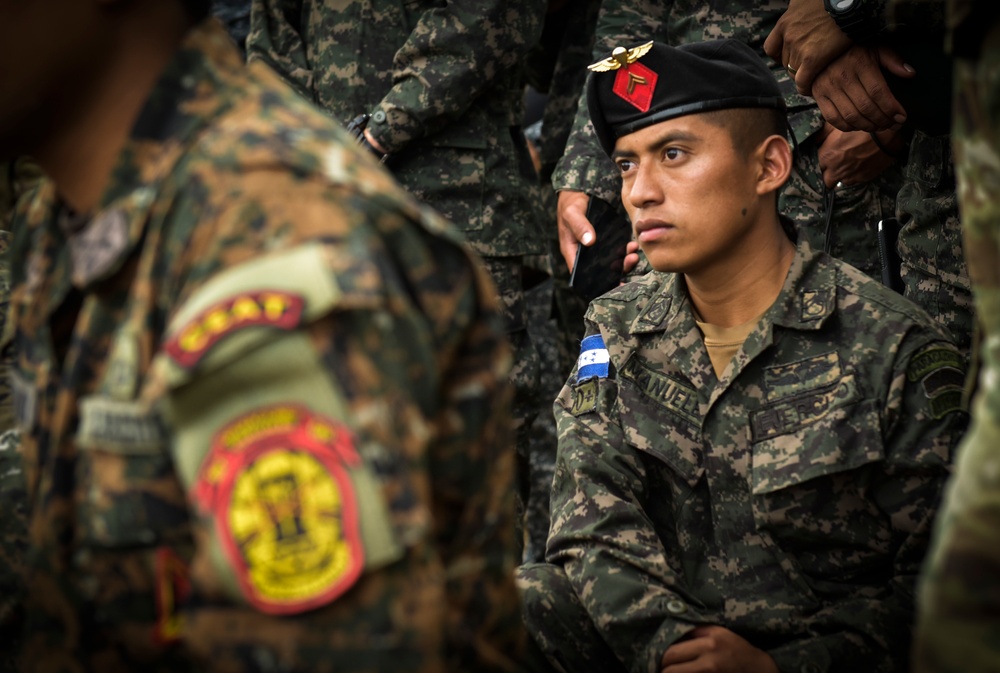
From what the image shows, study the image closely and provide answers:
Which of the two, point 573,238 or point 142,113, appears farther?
point 573,238

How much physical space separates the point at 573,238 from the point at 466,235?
1.21 ft

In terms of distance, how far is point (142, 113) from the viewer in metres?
1.34

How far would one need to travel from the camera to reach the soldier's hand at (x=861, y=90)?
2.71 meters

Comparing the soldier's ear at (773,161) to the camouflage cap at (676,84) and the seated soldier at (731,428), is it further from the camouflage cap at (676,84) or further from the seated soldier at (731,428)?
the camouflage cap at (676,84)

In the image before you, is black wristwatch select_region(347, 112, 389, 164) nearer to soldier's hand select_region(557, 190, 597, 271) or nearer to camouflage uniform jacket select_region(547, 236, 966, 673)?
soldier's hand select_region(557, 190, 597, 271)

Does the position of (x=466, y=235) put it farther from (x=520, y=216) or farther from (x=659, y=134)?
(x=659, y=134)

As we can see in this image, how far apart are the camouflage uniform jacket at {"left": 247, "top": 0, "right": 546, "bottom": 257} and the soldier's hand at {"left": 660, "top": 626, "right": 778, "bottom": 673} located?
1.59m

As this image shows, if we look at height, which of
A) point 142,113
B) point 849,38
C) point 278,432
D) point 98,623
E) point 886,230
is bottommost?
point 98,623

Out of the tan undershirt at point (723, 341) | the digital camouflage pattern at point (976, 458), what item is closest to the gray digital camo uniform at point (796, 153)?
the tan undershirt at point (723, 341)

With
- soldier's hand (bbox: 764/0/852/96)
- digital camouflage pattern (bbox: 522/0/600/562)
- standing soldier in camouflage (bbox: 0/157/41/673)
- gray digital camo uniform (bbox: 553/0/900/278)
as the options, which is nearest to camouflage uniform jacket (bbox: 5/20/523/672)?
standing soldier in camouflage (bbox: 0/157/41/673)

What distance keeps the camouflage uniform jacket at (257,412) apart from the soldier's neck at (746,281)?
1.46 m

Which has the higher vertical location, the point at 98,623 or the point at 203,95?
the point at 203,95

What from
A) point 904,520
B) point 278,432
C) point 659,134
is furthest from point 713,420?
point 278,432

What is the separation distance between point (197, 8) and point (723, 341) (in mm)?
1648
